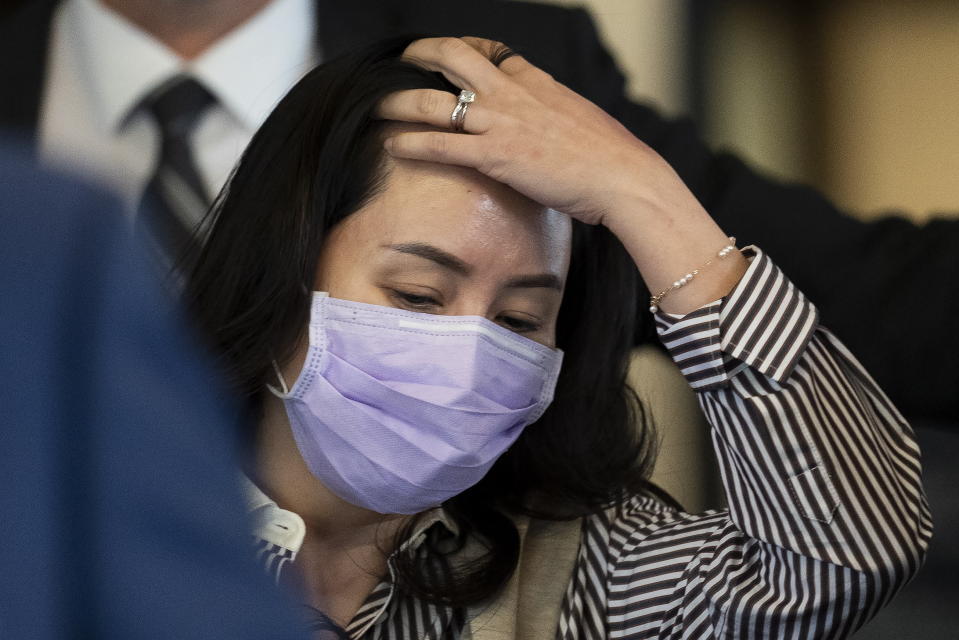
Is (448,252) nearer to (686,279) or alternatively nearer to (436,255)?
(436,255)

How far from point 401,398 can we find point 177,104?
1.00 meters

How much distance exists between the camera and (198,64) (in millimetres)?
2053

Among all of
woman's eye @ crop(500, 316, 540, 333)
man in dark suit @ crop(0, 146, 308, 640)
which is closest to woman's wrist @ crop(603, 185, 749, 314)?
woman's eye @ crop(500, 316, 540, 333)

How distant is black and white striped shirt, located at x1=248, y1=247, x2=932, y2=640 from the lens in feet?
3.84

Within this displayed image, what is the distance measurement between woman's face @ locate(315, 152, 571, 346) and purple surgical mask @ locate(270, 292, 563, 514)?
2 cm

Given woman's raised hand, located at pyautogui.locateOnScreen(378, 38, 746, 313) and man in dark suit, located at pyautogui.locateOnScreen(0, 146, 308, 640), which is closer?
man in dark suit, located at pyautogui.locateOnScreen(0, 146, 308, 640)

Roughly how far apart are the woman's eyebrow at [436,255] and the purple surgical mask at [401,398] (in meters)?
0.05

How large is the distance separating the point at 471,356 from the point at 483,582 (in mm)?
282

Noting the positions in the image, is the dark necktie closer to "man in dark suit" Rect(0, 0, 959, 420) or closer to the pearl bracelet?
"man in dark suit" Rect(0, 0, 959, 420)

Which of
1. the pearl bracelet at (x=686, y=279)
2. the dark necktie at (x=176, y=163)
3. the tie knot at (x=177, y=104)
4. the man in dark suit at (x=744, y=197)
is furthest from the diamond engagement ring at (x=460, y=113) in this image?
the tie knot at (x=177, y=104)

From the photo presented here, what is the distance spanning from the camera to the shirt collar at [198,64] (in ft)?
6.70

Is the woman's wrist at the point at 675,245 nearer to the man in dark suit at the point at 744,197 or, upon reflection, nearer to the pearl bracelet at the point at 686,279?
the pearl bracelet at the point at 686,279

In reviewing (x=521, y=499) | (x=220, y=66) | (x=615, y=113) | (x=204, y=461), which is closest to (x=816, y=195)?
(x=615, y=113)

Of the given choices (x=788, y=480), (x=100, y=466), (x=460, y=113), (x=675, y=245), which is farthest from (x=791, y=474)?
(x=100, y=466)
